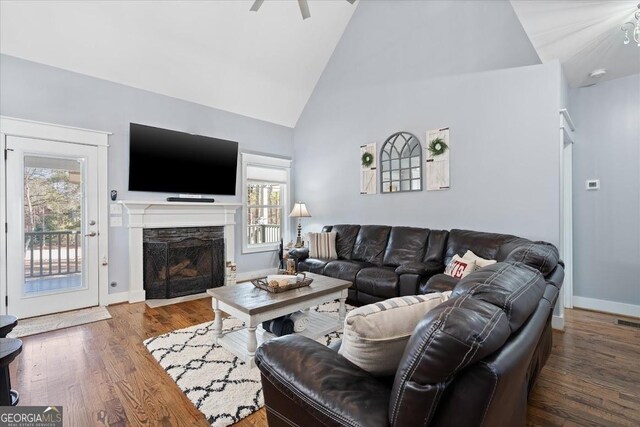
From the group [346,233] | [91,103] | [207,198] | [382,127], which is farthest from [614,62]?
[91,103]

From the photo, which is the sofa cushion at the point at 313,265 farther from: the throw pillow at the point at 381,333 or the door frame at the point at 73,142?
the throw pillow at the point at 381,333

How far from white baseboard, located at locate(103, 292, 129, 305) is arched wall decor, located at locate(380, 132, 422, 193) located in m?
3.89

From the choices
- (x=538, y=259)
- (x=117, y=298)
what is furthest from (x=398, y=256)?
(x=117, y=298)

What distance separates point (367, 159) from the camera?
4824 millimetres

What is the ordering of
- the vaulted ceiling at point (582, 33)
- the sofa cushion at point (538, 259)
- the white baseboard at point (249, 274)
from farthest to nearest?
the white baseboard at point (249, 274) < the vaulted ceiling at point (582, 33) < the sofa cushion at point (538, 259)

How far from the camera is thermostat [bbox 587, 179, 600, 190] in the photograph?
3.62m

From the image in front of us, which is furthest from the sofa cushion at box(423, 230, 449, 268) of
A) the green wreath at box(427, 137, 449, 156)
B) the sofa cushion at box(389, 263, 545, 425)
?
the sofa cushion at box(389, 263, 545, 425)

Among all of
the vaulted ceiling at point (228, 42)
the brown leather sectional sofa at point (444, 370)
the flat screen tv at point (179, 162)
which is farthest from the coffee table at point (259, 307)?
the vaulted ceiling at point (228, 42)

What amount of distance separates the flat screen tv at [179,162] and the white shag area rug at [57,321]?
1619mm

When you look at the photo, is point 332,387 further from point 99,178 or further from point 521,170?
point 99,178

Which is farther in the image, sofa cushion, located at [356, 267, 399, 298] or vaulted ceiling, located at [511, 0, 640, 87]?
sofa cushion, located at [356, 267, 399, 298]

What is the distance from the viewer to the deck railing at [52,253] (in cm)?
350

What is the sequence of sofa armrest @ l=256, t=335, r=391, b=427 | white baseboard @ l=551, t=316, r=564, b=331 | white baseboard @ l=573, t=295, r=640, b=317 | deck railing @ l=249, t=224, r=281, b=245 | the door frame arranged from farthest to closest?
deck railing @ l=249, t=224, r=281, b=245, white baseboard @ l=573, t=295, r=640, b=317, the door frame, white baseboard @ l=551, t=316, r=564, b=331, sofa armrest @ l=256, t=335, r=391, b=427

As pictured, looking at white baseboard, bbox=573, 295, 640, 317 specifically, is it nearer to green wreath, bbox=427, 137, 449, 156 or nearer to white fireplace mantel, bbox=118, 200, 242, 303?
green wreath, bbox=427, 137, 449, 156
